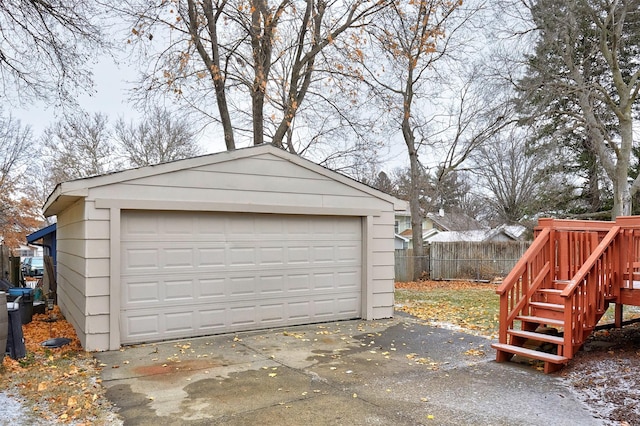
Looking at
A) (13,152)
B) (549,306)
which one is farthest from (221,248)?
(13,152)

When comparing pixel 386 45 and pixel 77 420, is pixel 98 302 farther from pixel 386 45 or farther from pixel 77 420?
pixel 386 45

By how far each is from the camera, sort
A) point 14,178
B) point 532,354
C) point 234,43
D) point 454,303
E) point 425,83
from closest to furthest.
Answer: point 532,354
point 454,303
point 234,43
point 425,83
point 14,178

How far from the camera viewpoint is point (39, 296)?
33.0ft

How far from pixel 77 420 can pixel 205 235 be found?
3574mm

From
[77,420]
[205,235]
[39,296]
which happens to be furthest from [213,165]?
[39,296]

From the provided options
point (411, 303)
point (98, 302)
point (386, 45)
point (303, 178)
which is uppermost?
point (386, 45)

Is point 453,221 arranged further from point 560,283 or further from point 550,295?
point 550,295

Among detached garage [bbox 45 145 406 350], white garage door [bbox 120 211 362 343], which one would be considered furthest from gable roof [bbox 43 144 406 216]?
white garage door [bbox 120 211 362 343]

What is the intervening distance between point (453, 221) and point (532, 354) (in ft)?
103

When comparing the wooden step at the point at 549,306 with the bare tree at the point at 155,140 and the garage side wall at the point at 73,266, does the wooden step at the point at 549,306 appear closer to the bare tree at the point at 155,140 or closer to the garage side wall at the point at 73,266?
the garage side wall at the point at 73,266

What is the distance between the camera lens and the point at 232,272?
718 centimetres

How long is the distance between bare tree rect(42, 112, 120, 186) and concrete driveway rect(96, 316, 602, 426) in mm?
20396

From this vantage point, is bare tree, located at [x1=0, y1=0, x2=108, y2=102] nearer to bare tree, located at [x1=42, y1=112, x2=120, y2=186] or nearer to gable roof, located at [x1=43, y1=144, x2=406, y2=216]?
gable roof, located at [x1=43, y1=144, x2=406, y2=216]

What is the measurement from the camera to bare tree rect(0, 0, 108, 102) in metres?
6.62
